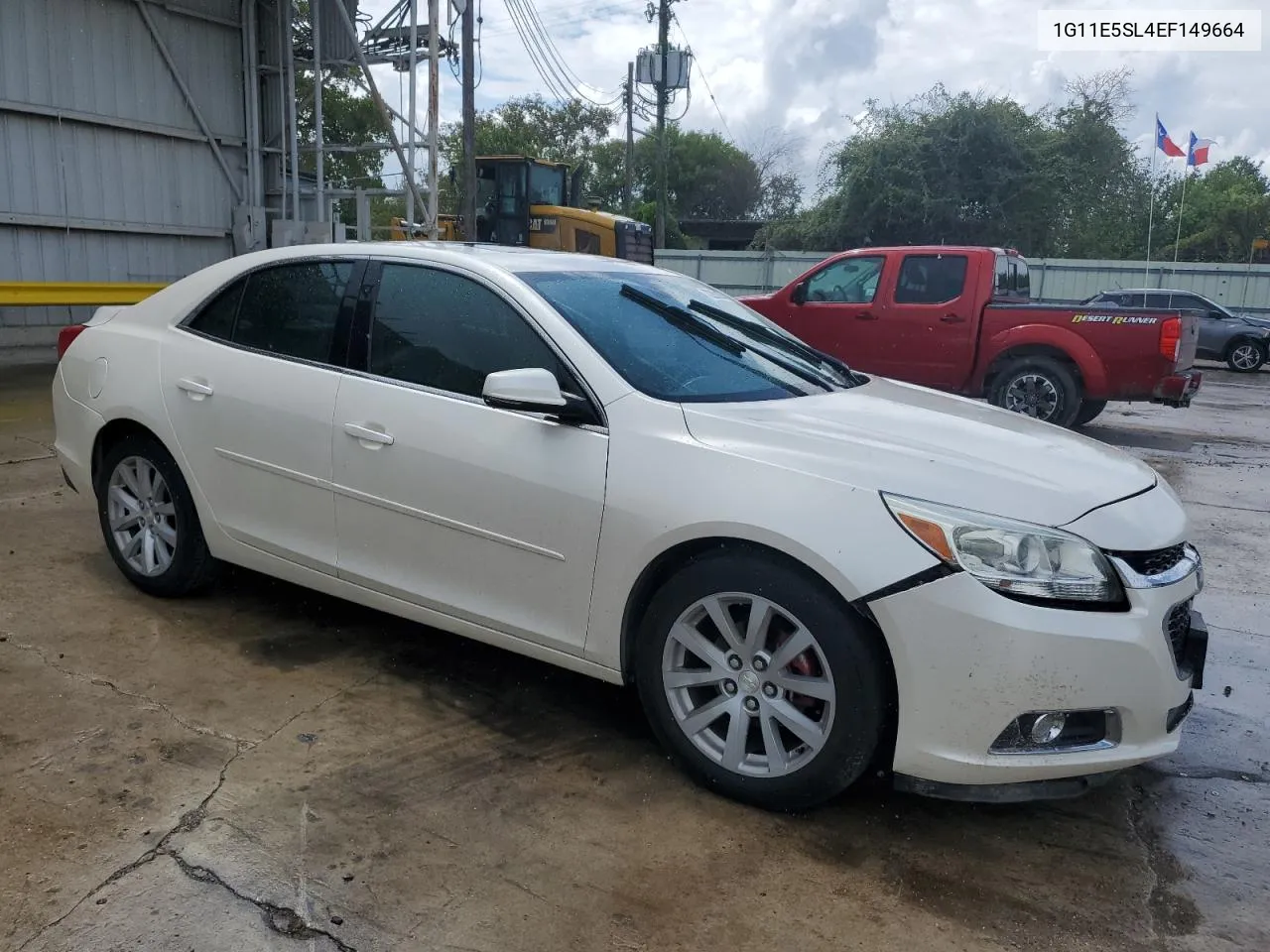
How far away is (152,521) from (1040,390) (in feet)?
27.0

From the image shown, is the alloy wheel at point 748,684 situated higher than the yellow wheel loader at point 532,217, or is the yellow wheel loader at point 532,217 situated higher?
the yellow wheel loader at point 532,217

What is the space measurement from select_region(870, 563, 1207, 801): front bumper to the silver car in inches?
692

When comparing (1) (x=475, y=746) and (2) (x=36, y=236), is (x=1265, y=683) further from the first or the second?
(2) (x=36, y=236)

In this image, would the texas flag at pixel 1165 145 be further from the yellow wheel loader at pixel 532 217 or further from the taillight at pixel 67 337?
the taillight at pixel 67 337

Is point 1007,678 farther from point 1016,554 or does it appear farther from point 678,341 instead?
point 678,341

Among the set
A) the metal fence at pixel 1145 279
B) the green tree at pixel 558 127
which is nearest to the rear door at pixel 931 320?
the metal fence at pixel 1145 279

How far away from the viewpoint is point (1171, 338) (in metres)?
9.56

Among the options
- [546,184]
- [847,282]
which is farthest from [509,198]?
[847,282]

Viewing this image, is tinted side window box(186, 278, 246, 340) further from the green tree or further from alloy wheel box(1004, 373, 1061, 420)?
the green tree

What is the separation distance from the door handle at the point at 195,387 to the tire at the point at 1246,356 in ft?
64.0

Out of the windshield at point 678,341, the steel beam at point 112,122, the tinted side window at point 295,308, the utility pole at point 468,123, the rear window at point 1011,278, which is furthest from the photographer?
the utility pole at point 468,123

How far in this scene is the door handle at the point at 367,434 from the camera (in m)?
3.66

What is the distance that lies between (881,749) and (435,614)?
159cm

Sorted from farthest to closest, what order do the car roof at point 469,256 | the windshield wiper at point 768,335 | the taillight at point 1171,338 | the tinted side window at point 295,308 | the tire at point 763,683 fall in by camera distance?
the taillight at point 1171,338 → the windshield wiper at point 768,335 → the tinted side window at point 295,308 → the car roof at point 469,256 → the tire at point 763,683
